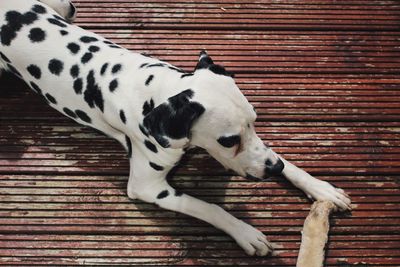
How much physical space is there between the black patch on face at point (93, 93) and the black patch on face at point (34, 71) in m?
0.33

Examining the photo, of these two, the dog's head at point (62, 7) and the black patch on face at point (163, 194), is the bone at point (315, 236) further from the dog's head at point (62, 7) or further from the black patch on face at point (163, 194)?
the dog's head at point (62, 7)

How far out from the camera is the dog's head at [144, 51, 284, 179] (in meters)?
2.29

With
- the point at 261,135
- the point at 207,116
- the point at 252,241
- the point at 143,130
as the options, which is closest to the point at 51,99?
the point at 143,130

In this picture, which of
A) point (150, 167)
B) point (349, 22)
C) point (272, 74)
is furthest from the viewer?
point (349, 22)

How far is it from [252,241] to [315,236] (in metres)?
0.35

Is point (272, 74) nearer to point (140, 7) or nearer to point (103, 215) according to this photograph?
point (140, 7)

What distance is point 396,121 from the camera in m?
3.28

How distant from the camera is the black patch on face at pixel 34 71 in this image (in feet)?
9.50

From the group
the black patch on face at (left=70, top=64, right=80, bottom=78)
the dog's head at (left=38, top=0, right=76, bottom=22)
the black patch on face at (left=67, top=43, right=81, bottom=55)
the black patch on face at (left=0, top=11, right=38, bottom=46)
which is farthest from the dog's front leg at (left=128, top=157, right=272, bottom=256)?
the dog's head at (left=38, top=0, right=76, bottom=22)

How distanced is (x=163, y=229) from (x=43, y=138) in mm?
1015

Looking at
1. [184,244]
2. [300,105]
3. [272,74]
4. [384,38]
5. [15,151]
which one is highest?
[384,38]

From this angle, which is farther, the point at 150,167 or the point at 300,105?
the point at 300,105

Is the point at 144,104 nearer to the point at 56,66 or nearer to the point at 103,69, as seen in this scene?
the point at 103,69

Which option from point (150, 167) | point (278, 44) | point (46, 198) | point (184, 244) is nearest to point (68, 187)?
point (46, 198)
